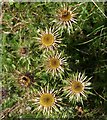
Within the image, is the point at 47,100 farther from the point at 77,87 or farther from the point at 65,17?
the point at 65,17

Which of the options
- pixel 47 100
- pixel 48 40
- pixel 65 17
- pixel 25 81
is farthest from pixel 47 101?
pixel 65 17

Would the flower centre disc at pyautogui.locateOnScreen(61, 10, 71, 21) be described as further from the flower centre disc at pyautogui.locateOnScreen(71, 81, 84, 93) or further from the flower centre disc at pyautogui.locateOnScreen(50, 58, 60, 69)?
the flower centre disc at pyautogui.locateOnScreen(71, 81, 84, 93)

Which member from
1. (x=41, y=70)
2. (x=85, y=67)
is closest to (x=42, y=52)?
(x=41, y=70)

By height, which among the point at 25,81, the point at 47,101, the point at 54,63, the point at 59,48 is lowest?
the point at 47,101

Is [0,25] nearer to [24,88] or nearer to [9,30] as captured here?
[9,30]

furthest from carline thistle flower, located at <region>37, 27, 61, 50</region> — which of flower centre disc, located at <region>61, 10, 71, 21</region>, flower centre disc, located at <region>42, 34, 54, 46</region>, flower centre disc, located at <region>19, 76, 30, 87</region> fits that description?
flower centre disc, located at <region>19, 76, 30, 87</region>

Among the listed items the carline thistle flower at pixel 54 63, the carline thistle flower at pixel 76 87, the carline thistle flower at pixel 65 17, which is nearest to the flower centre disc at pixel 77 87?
the carline thistle flower at pixel 76 87
